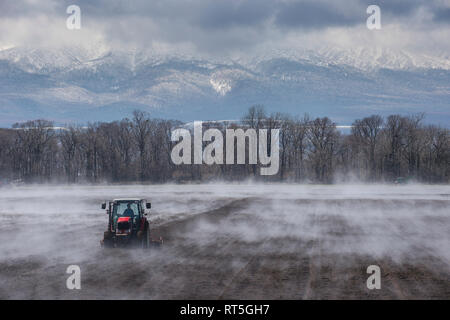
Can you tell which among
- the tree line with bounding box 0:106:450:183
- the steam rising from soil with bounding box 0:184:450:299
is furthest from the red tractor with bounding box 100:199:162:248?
the tree line with bounding box 0:106:450:183

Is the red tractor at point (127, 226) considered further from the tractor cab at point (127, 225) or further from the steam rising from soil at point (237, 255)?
the steam rising from soil at point (237, 255)

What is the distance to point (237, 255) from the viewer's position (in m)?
21.1

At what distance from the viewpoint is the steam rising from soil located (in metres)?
15.2

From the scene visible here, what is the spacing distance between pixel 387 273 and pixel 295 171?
288 feet

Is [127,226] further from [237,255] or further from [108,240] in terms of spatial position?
[237,255]

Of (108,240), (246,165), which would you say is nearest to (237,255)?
(108,240)

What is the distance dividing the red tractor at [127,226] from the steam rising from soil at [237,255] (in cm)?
51

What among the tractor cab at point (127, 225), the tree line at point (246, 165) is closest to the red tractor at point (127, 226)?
the tractor cab at point (127, 225)

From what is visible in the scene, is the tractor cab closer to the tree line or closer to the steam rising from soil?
the steam rising from soil

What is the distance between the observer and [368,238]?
26.4 metres

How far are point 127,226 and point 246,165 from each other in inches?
3022

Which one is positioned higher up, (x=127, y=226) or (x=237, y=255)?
(x=127, y=226)
